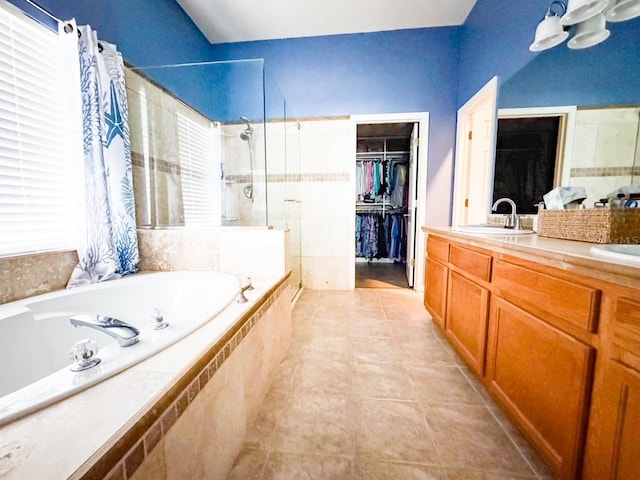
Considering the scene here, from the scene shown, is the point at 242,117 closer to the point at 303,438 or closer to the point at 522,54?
the point at 522,54

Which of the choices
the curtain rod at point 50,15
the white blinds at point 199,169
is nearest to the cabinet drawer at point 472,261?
the white blinds at point 199,169

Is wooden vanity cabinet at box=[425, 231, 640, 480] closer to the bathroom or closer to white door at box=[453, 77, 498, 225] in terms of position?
white door at box=[453, 77, 498, 225]

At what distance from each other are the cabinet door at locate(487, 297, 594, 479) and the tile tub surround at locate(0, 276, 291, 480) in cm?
105

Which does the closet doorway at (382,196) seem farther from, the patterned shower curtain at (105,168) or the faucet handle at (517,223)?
the patterned shower curtain at (105,168)

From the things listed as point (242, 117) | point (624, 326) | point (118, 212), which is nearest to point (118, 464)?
point (624, 326)

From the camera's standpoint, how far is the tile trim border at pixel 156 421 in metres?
0.41

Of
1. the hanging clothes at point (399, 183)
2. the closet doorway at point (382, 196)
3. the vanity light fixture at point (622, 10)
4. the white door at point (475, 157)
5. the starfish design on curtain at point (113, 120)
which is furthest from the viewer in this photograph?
the hanging clothes at point (399, 183)

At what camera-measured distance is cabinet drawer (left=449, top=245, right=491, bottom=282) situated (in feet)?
3.92

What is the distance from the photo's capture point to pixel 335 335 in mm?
1844

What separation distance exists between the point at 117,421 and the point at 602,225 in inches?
Result: 62.1

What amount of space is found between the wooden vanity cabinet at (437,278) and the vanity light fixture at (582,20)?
47.2 inches

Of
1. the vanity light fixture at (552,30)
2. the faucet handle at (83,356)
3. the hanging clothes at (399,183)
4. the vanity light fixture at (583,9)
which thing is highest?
the vanity light fixture at (552,30)

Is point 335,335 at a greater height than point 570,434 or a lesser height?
lesser

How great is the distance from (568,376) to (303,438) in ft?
3.06
